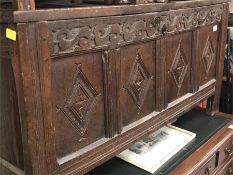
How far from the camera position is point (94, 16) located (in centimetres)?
94

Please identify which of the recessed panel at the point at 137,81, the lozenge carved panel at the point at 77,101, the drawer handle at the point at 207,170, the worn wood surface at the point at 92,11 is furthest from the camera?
the drawer handle at the point at 207,170

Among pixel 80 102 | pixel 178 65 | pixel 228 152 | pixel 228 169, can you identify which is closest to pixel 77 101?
pixel 80 102

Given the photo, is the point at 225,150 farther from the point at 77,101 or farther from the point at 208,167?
the point at 77,101

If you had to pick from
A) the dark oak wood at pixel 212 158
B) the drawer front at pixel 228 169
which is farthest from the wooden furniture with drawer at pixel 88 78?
the drawer front at pixel 228 169

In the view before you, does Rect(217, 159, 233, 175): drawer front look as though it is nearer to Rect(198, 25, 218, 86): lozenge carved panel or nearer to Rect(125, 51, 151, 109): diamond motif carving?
Rect(198, 25, 218, 86): lozenge carved panel

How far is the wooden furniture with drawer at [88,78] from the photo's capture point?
0.83 m

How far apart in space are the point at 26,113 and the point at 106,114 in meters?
0.33

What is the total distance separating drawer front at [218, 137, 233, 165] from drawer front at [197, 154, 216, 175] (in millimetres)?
79

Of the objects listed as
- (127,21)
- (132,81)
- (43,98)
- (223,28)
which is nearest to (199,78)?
(223,28)

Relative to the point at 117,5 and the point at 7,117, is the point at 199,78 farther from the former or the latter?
the point at 7,117

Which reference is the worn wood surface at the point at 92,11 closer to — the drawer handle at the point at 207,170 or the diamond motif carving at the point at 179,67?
the diamond motif carving at the point at 179,67

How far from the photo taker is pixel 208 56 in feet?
5.44

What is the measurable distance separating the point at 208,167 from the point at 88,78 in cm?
85

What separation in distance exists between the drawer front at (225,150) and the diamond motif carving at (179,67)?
439 millimetres
